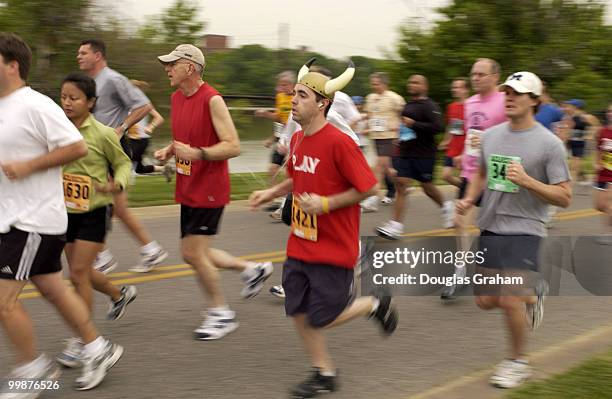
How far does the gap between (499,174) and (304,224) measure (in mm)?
1277

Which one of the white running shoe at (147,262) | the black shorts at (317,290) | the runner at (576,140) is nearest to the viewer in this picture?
the black shorts at (317,290)

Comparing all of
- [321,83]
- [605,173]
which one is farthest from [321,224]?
[605,173]

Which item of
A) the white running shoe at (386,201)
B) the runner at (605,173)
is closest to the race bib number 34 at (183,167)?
the runner at (605,173)

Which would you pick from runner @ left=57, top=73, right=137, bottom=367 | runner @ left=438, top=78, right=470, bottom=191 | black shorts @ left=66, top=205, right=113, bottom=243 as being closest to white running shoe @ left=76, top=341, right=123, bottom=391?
runner @ left=57, top=73, right=137, bottom=367

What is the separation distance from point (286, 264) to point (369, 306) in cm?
59

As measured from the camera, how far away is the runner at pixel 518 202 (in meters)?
4.99

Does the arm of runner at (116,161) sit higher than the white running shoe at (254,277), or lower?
higher

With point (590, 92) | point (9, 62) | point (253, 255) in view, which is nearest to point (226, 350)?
point (9, 62)

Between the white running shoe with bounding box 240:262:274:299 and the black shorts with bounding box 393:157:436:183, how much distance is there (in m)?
3.37

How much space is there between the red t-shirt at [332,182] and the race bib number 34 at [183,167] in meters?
1.30

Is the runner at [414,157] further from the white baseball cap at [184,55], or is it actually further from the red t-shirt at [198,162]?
the white baseball cap at [184,55]

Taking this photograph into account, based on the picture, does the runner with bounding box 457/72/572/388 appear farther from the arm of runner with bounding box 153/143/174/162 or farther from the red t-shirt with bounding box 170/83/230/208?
the arm of runner with bounding box 153/143/174/162

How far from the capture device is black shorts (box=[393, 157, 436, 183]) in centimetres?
965

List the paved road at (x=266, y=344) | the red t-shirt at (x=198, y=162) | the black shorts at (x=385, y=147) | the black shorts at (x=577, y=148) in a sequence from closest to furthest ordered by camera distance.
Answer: the paved road at (x=266, y=344) → the red t-shirt at (x=198, y=162) → the black shorts at (x=385, y=147) → the black shorts at (x=577, y=148)
